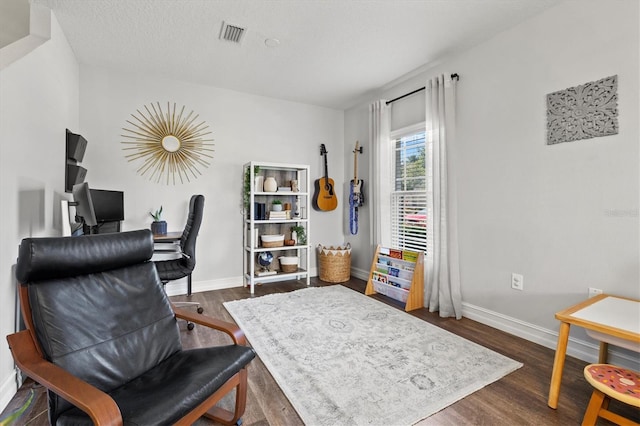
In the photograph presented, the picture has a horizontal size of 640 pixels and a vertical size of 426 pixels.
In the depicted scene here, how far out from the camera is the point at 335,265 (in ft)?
13.7

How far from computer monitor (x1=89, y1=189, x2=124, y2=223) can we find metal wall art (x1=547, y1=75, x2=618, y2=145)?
3814 mm

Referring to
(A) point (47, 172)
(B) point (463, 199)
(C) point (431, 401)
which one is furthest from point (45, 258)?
(B) point (463, 199)

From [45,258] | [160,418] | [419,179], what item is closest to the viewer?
[160,418]

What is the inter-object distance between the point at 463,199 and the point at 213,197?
2.83m

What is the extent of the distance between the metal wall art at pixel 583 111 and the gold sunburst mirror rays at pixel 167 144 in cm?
343

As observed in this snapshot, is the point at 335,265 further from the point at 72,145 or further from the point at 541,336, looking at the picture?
the point at 72,145

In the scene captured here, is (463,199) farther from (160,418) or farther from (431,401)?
(160,418)

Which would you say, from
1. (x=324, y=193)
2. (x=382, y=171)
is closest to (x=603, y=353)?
(x=382, y=171)

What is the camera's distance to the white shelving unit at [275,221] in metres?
3.80

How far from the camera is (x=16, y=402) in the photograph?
1663 millimetres

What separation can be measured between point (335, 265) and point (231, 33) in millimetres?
2873

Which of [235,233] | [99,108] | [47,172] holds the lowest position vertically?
[235,233]

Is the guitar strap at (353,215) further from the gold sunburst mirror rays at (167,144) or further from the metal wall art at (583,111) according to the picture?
the metal wall art at (583,111)

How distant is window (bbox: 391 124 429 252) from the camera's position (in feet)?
11.3
